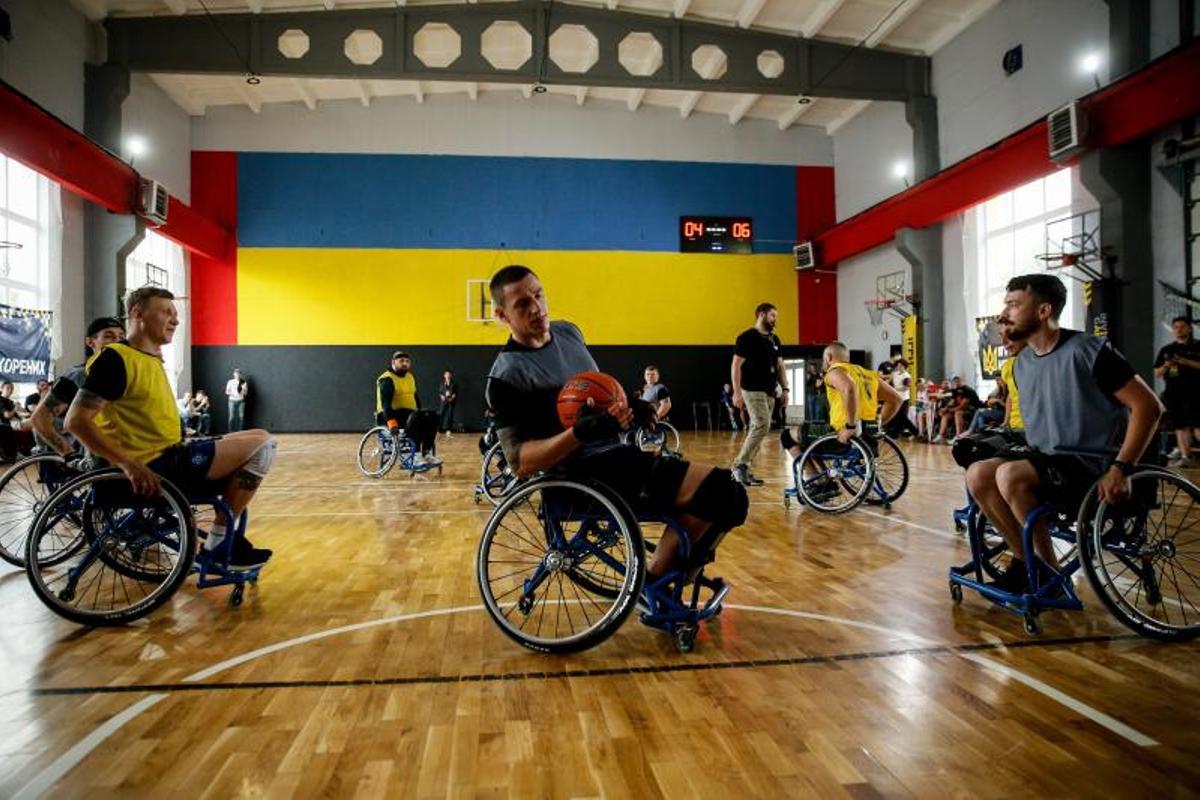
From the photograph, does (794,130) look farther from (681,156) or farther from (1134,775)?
(1134,775)

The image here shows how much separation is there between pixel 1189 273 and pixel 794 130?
915cm

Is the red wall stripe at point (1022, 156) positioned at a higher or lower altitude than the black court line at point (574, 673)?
higher

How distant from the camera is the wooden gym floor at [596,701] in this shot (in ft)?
5.05

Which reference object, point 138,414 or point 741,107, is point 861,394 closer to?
point 138,414

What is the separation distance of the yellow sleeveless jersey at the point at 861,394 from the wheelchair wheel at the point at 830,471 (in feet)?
0.52

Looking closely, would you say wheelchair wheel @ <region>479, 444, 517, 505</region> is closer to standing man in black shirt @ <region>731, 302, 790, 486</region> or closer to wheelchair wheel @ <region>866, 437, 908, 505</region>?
standing man in black shirt @ <region>731, 302, 790, 486</region>

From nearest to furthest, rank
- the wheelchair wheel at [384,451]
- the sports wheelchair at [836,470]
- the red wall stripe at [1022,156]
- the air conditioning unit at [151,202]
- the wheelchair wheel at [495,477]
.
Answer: the sports wheelchair at [836,470] → the wheelchair wheel at [495,477] → the red wall stripe at [1022,156] → the wheelchair wheel at [384,451] → the air conditioning unit at [151,202]

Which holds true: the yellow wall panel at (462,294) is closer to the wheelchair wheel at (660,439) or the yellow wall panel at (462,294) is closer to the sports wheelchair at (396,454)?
the wheelchair wheel at (660,439)

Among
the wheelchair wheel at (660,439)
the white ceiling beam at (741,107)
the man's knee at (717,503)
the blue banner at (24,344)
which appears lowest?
the wheelchair wheel at (660,439)

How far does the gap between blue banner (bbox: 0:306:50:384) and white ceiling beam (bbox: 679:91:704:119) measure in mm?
10883

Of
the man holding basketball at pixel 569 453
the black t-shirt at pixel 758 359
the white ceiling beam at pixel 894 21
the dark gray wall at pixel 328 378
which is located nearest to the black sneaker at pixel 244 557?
the man holding basketball at pixel 569 453

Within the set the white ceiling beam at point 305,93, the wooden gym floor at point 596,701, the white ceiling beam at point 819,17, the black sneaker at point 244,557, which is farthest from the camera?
the white ceiling beam at point 305,93

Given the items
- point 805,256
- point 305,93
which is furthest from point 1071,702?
point 305,93

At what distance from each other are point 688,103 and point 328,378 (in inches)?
336
